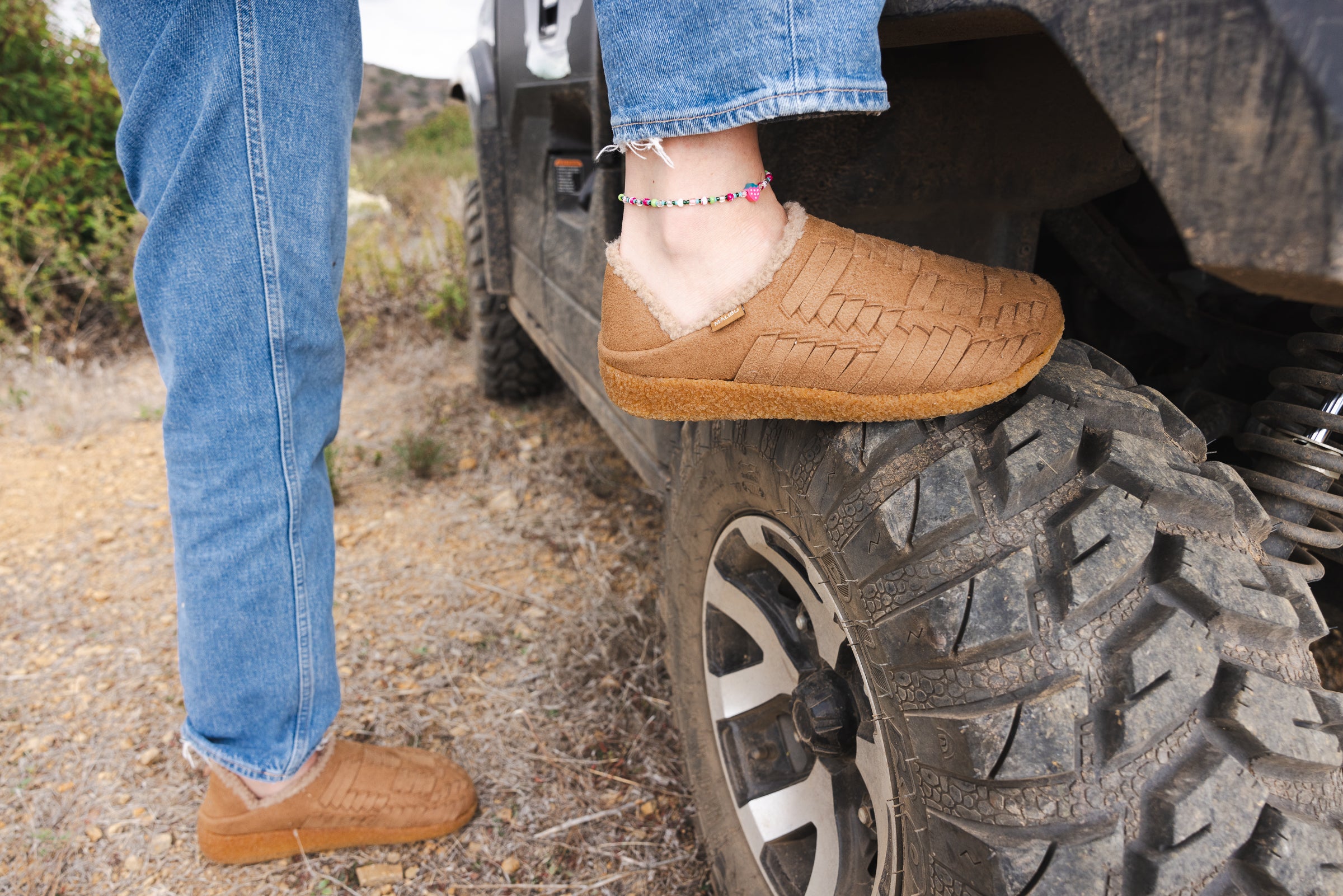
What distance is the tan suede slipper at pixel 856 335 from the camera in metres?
0.86

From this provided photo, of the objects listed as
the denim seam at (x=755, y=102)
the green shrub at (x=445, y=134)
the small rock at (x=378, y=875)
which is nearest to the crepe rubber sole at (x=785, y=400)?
the denim seam at (x=755, y=102)

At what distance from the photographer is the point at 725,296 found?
0.90 meters

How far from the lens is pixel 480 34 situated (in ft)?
7.88

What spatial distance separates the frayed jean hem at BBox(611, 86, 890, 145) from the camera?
2.47ft

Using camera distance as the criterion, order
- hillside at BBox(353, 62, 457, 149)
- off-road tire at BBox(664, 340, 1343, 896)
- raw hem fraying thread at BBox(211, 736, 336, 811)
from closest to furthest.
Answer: off-road tire at BBox(664, 340, 1343, 896) → raw hem fraying thread at BBox(211, 736, 336, 811) → hillside at BBox(353, 62, 457, 149)

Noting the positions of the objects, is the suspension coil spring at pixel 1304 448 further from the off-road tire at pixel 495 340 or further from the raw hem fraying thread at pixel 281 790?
the off-road tire at pixel 495 340

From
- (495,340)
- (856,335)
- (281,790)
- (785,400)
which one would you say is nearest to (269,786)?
(281,790)

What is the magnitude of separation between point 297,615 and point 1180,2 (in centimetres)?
130

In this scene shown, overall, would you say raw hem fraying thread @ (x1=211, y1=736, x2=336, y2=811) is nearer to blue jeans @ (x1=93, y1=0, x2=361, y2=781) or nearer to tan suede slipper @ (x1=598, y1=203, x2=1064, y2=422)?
blue jeans @ (x1=93, y1=0, x2=361, y2=781)

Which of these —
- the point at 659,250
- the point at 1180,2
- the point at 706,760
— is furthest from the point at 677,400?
the point at 706,760

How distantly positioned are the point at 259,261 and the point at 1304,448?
52.1 inches

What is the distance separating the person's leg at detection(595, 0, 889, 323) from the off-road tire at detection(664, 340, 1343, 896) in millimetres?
255

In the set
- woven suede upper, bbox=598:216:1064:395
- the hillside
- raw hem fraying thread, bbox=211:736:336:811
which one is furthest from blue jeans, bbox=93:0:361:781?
the hillside

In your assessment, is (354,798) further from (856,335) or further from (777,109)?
(777,109)
